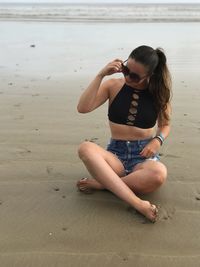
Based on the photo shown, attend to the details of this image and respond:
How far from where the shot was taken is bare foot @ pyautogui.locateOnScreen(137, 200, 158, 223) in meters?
3.08

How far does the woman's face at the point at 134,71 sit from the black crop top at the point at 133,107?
0.17 m

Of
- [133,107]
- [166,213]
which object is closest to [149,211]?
[166,213]

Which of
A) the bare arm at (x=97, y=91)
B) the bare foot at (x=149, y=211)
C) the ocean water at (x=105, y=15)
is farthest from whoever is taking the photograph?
the ocean water at (x=105, y=15)

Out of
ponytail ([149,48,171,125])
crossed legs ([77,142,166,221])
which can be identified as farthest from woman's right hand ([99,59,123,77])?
crossed legs ([77,142,166,221])

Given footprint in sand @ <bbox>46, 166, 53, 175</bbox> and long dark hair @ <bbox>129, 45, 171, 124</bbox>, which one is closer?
long dark hair @ <bbox>129, 45, 171, 124</bbox>

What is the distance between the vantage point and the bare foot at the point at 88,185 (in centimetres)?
346

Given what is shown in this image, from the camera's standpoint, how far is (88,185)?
3492 mm

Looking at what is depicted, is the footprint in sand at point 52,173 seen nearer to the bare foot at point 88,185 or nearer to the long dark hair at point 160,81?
the bare foot at point 88,185

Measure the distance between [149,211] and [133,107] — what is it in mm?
798

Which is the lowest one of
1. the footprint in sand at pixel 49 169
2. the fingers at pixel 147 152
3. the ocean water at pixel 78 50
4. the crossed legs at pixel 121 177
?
the ocean water at pixel 78 50

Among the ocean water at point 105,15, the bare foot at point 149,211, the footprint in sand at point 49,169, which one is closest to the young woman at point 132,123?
the bare foot at point 149,211

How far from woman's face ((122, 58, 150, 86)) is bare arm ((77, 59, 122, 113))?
65 millimetres

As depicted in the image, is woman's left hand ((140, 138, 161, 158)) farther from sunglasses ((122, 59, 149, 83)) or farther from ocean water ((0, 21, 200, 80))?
ocean water ((0, 21, 200, 80))

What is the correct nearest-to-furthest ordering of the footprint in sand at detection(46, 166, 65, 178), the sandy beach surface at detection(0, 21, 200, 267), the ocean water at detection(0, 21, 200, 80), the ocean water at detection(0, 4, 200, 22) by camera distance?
the sandy beach surface at detection(0, 21, 200, 267)
the footprint in sand at detection(46, 166, 65, 178)
the ocean water at detection(0, 21, 200, 80)
the ocean water at detection(0, 4, 200, 22)
